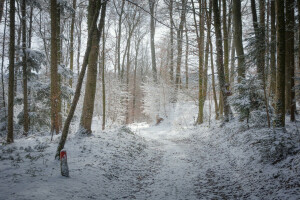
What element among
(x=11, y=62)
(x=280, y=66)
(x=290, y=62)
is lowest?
(x=280, y=66)

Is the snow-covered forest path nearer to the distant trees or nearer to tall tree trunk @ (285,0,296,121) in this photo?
the distant trees

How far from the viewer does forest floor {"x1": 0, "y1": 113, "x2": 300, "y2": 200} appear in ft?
11.8

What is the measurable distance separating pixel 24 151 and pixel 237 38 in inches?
449

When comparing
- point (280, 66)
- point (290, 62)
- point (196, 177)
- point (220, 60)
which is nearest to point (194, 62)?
point (220, 60)

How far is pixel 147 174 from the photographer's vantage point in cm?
543

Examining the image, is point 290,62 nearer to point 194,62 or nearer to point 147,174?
point 194,62

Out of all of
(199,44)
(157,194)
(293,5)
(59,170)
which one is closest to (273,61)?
(293,5)

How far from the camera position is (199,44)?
39.6 ft

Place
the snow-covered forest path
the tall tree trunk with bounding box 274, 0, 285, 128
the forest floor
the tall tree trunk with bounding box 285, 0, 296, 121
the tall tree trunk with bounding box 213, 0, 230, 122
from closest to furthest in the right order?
the forest floor
the snow-covered forest path
the tall tree trunk with bounding box 274, 0, 285, 128
the tall tree trunk with bounding box 285, 0, 296, 121
the tall tree trunk with bounding box 213, 0, 230, 122

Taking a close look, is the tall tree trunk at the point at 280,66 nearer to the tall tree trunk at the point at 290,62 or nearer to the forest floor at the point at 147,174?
the forest floor at the point at 147,174

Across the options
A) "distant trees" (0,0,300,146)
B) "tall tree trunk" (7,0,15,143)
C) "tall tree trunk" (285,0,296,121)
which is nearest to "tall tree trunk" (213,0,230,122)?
"distant trees" (0,0,300,146)

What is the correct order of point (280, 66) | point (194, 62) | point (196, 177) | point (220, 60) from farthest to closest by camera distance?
point (194, 62) → point (220, 60) → point (280, 66) → point (196, 177)

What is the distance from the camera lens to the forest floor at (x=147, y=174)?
3.59m

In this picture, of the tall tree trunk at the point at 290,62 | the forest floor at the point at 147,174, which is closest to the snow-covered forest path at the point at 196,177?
the forest floor at the point at 147,174
